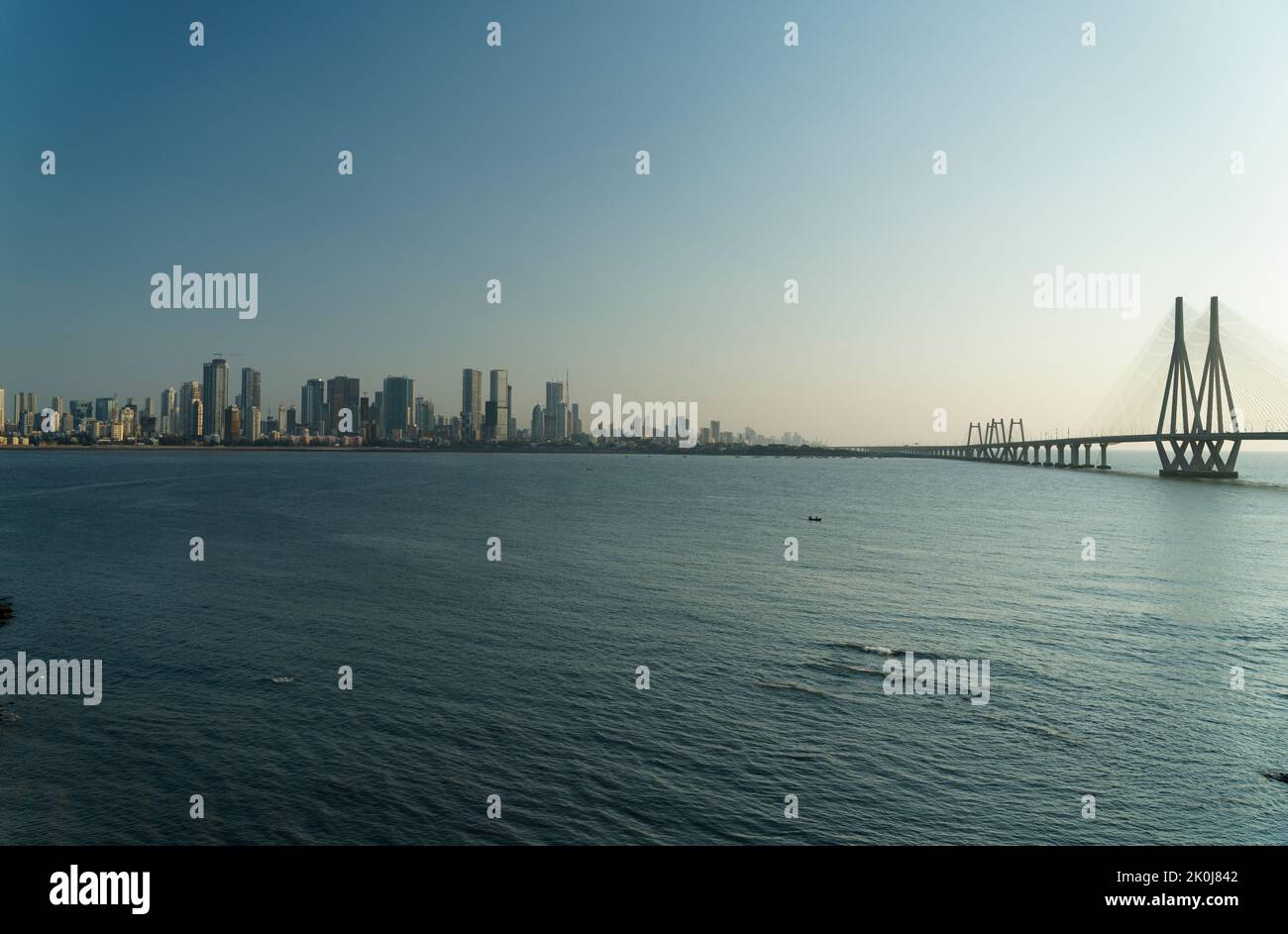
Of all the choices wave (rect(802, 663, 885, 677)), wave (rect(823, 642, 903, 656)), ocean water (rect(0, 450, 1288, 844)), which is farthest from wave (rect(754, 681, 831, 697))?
wave (rect(823, 642, 903, 656))

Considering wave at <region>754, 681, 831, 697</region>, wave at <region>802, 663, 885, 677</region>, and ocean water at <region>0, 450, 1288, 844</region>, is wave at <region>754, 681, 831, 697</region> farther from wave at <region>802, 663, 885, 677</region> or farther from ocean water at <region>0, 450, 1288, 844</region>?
wave at <region>802, 663, 885, 677</region>

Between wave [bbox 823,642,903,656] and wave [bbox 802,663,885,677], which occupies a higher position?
wave [bbox 823,642,903,656]

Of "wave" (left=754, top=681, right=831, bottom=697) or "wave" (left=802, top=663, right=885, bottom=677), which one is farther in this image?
"wave" (left=802, top=663, right=885, bottom=677)

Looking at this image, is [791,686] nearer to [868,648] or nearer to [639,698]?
[639,698]

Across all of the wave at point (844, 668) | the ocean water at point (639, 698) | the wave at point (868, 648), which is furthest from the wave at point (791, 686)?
the wave at point (868, 648)

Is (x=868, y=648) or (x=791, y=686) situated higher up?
(x=868, y=648)

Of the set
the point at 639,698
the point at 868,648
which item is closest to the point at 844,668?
the point at 868,648

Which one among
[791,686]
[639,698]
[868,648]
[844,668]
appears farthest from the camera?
[868,648]

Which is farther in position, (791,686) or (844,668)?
(844,668)
